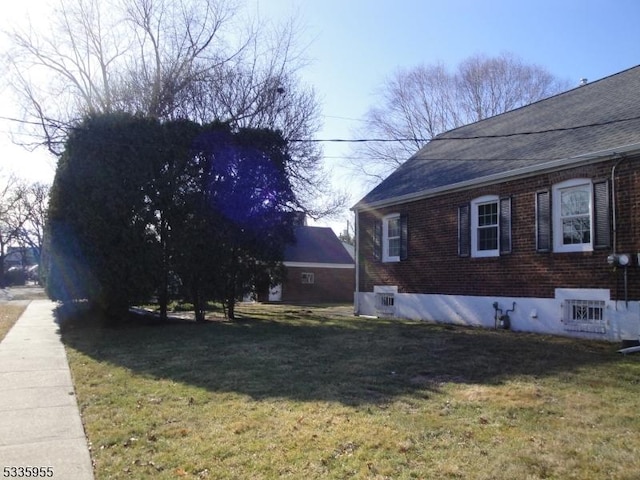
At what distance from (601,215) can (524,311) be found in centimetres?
287

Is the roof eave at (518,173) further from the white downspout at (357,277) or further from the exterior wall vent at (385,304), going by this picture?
the exterior wall vent at (385,304)

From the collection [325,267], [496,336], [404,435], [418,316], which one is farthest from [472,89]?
[404,435]

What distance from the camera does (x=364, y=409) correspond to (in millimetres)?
5988

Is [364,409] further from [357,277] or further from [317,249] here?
[317,249]

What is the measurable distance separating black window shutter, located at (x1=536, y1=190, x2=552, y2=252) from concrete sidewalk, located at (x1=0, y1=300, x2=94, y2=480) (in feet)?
32.1

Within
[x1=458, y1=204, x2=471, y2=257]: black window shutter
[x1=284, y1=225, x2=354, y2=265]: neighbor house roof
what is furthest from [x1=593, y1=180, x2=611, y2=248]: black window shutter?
[x1=284, y1=225, x2=354, y2=265]: neighbor house roof

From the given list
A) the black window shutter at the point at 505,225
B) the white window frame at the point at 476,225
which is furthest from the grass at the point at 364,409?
the white window frame at the point at 476,225

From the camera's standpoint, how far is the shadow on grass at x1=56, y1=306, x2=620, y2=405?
7305 millimetres

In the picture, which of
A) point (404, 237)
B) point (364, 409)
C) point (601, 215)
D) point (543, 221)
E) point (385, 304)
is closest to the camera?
point (364, 409)

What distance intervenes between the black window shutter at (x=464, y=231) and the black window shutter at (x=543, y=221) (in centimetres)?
222

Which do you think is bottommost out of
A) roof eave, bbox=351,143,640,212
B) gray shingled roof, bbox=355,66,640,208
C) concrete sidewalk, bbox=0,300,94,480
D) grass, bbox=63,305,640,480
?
concrete sidewalk, bbox=0,300,94,480

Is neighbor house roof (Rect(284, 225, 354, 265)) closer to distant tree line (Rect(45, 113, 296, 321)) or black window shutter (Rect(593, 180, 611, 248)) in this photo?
distant tree line (Rect(45, 113, 296, 321))

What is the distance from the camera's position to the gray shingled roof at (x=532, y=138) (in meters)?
12.4

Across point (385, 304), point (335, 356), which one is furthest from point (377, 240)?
point (335, 356)
